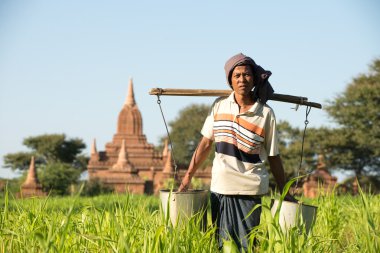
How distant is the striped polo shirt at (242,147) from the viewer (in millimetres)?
3330

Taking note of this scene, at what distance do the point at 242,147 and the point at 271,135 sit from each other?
0.60 feet

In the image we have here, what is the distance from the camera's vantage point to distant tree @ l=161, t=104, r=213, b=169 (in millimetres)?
43750

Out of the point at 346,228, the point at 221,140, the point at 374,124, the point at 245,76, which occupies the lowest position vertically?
the point at 346,228

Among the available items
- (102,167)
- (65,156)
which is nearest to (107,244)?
(102,167)

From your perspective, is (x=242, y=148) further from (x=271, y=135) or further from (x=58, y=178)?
(x=58, y=178)

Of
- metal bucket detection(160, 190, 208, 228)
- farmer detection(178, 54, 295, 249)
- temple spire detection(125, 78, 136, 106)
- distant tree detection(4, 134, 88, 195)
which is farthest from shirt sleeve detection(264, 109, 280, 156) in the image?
distant tree detection(4, 134, 88, 195)

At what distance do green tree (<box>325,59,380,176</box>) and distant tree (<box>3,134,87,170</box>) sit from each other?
21055 mm

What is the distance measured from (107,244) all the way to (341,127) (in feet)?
73.8

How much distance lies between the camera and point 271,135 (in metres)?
3.42

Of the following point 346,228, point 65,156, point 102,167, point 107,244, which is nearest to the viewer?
point 107,244

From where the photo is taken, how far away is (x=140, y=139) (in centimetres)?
3578

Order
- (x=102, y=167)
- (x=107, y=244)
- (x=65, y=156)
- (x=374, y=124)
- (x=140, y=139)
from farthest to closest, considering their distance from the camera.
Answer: (x=65, y=156)
(x=140, y=139)
(x=102, y=167)
(x=374, y=124)
(x=107, y=244)

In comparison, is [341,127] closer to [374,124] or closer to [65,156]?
[374,124]

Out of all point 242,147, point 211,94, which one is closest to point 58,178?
point 211,94
